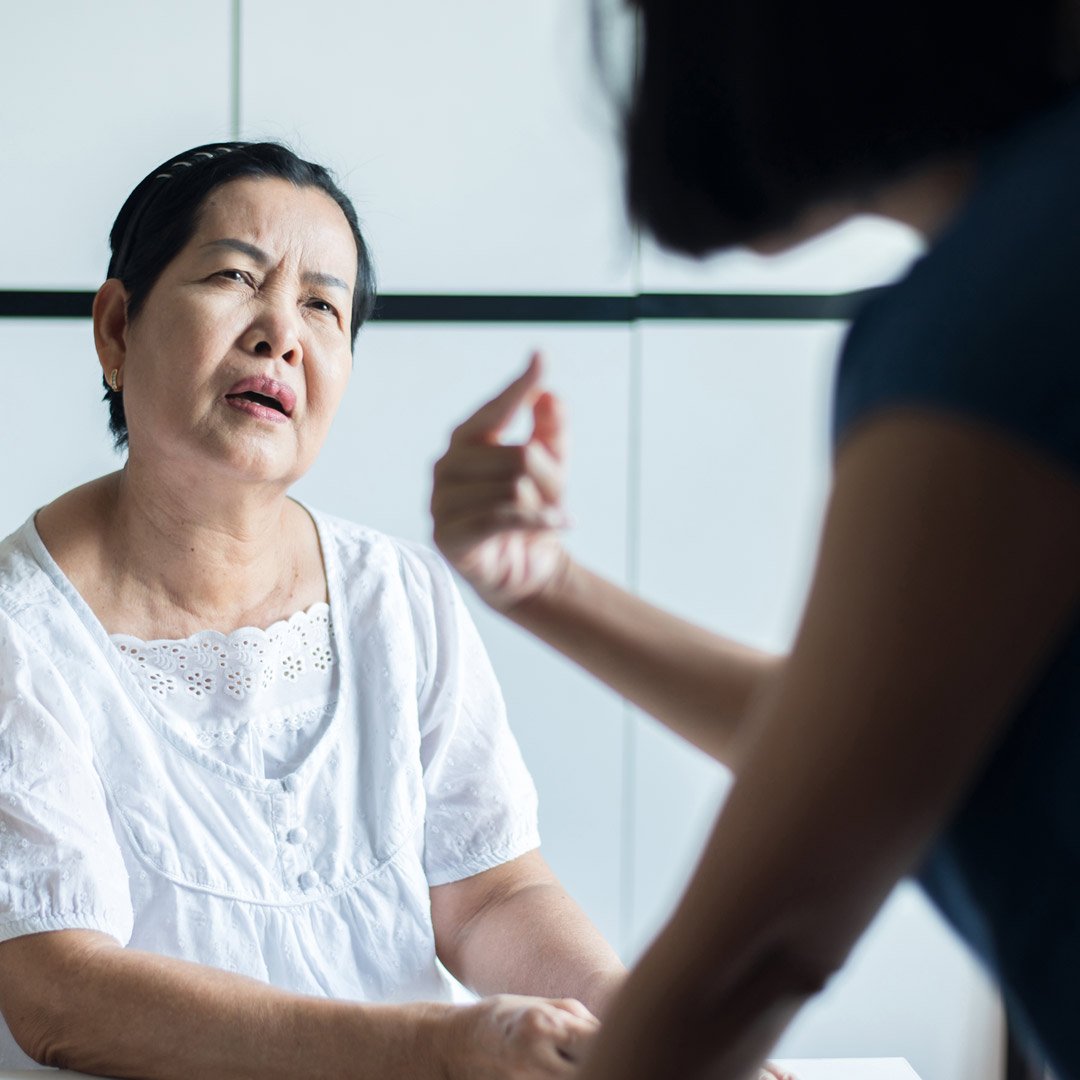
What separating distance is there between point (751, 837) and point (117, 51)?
7.56 feet

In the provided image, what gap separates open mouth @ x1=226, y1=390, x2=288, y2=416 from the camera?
147 cm

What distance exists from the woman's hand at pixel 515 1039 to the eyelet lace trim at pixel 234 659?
56 centimetres

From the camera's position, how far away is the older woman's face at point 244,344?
1453 millimetres

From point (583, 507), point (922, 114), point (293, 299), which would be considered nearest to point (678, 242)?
point (922, 114)

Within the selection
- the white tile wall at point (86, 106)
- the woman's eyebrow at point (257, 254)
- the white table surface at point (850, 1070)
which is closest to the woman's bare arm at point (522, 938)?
the white table surface at point (850, 1070)

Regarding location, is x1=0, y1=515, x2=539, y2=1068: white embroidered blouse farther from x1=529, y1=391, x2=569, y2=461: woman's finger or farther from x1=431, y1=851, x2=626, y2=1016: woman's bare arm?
x1=529, y1=391, x2=569, y2=461: woman's finger

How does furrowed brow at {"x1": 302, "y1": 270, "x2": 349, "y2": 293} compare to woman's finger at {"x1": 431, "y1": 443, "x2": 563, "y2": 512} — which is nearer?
woman's finger at {"x1": 431, "y1": 443, "x2": 563, "y2": 512}

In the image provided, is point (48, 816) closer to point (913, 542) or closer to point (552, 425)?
point (552, 425)

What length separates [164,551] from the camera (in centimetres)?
148

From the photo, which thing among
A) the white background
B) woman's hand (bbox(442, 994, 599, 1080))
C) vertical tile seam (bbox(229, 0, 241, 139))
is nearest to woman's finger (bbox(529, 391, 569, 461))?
woman's hand (bbox(442, 994, 599, 1080))

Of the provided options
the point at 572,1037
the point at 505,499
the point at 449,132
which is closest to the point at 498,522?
the point at 505,499

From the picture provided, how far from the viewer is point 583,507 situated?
246 centimetres

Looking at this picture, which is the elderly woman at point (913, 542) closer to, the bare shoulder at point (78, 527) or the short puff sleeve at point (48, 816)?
the short puff sleeve at point (48, 816)

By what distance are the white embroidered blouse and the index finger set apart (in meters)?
0.72
